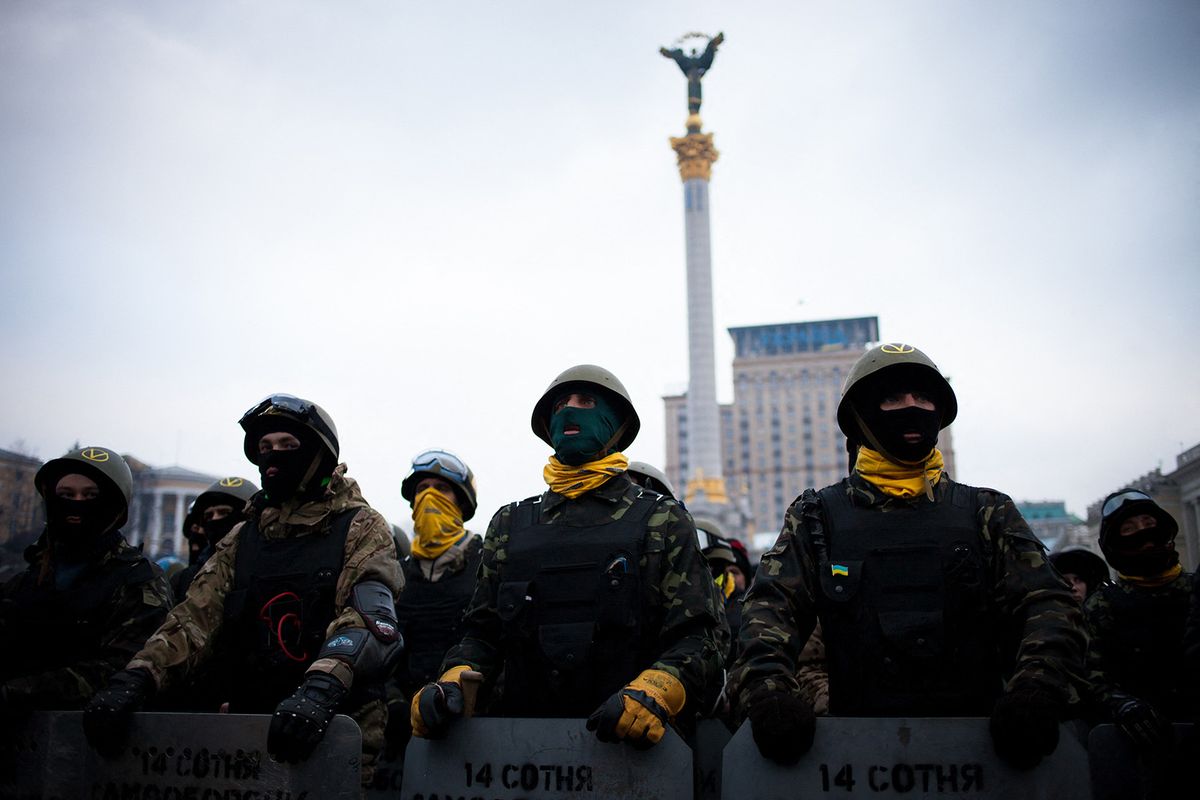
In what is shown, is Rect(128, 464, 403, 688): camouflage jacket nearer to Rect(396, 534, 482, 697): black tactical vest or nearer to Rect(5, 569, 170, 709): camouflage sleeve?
Rect(5, 569, 170, 709): camouflage sleeve

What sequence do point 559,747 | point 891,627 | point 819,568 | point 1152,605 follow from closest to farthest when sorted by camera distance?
point 559,747 → point 891,627 → point 819,568 → point 1152,605

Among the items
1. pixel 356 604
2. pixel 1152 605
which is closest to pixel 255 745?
pixel 356 604

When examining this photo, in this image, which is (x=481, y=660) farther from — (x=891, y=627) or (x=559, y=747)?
(x=891, y=627)

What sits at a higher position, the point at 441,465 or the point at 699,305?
the point at 699,305

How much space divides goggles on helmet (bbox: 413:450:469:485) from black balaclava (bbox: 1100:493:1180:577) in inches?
164

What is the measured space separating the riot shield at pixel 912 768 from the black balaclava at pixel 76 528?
384cm

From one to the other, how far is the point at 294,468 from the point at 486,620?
126 cm

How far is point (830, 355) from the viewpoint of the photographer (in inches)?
4328

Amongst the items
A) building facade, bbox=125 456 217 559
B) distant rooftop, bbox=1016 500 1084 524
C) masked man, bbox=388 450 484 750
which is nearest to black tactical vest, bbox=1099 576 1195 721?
masked man, bbox=388 450 484 750

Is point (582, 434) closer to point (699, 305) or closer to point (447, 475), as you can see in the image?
point (447, 475)

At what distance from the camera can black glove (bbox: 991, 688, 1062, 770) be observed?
8.43 feet

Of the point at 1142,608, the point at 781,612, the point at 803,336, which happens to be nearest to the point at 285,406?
the point at 781,612

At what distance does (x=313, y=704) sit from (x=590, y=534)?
1.28m

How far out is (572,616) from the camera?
12.0 ft
